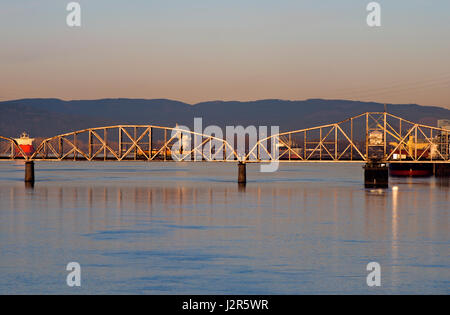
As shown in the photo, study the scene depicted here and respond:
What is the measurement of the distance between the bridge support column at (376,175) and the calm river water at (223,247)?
46845 millimetres

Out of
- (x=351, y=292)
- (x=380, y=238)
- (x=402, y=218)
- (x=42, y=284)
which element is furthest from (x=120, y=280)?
(x=402, y=218)

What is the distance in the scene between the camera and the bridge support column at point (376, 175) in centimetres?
13600

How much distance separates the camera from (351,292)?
114 ft

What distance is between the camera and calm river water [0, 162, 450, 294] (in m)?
36.8

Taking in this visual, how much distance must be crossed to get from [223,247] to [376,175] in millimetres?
92535
